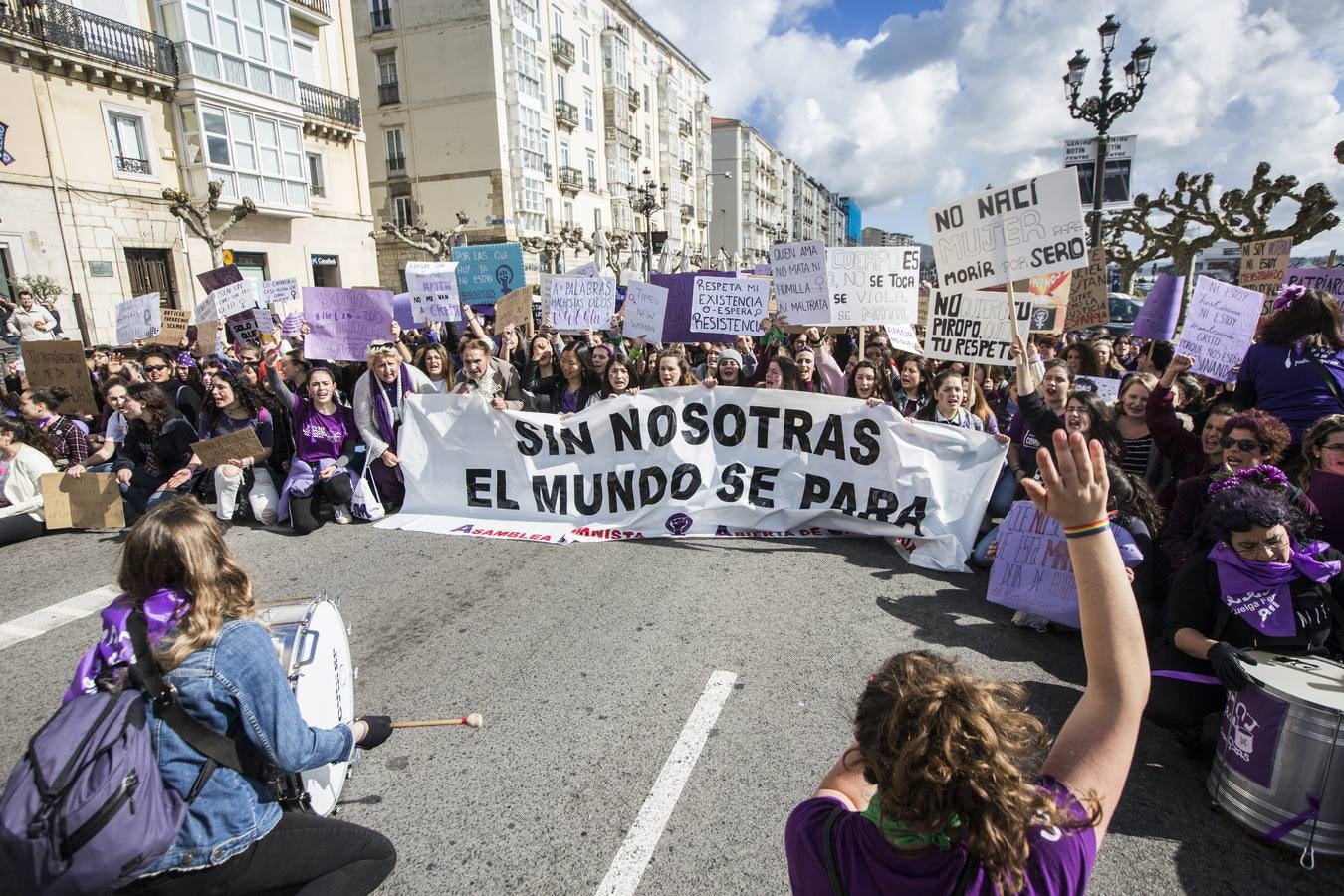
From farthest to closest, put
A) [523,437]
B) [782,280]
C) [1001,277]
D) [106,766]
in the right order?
[782,280], [523,437], [1001,277], [106,766]

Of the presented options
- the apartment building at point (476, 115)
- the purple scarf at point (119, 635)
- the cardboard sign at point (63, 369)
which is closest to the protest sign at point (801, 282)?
the purple scarf at point (119, 635)

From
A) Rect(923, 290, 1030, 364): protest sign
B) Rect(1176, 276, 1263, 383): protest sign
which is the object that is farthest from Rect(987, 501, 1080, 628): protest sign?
Rect(1176, 276, 1263, 383): protest sign

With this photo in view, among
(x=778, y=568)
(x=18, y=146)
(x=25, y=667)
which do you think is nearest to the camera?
(x=25, y=667)

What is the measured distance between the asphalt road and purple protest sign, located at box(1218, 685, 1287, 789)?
29 cm

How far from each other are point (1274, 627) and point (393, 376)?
6551mm

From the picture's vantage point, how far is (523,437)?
6.42 m

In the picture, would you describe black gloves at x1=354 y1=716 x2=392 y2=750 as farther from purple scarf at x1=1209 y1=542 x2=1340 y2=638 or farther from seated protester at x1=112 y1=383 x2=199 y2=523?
seated protester at x1=112 y1=383 x2=199 y2=523

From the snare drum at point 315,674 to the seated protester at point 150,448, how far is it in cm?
492

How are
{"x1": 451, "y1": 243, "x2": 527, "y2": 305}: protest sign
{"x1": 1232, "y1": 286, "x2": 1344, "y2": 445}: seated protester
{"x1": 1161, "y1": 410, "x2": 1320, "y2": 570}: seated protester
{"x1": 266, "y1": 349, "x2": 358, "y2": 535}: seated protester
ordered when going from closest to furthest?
{"x1": 1161, "y1": 410, "x2": 1320, "y2": 570}: seated protester, {"x1": 1232, "y1": 286, "x2": 1344, "y2": 445}: seated protester, {"x1": 266, "y1": 349, "x2": 358, "y2": 535}: seated protester, {"x1": 451, "y1": 243, "x2": 527, "y2": 305}: protest sign

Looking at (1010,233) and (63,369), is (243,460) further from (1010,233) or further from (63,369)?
(1010,233)

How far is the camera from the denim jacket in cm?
180

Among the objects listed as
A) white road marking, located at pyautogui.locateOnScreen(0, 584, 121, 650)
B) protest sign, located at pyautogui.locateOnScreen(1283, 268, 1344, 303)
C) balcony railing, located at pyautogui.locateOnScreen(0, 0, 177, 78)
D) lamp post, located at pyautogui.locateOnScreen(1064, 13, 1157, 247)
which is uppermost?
balcony railing, located at pyautogui.locateOnScreen(0, 0, 177, 78)

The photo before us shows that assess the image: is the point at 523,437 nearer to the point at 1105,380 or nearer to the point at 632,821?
the point at 632,821

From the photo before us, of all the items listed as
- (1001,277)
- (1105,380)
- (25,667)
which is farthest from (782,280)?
(25,667)
